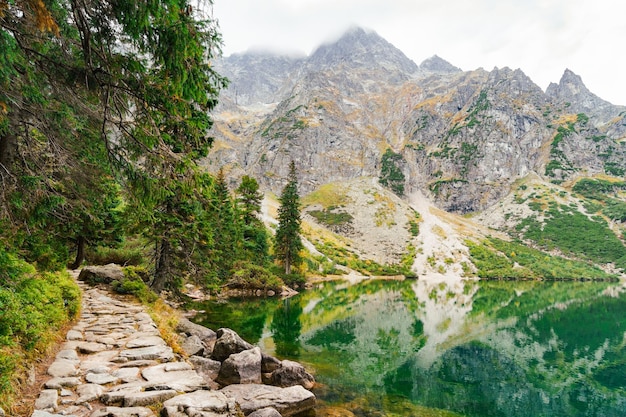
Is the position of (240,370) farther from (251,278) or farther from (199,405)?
(251,278)

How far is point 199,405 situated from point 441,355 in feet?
65.5

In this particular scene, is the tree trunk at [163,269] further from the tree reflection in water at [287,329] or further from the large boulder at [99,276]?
the tree reflection in water at [287,329]

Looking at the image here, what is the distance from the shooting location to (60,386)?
5887mm

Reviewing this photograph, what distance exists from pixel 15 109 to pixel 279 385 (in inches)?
441

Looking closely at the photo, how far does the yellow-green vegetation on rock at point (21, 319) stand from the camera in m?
5.18

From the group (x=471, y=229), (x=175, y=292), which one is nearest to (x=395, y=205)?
(x=471, y=229)

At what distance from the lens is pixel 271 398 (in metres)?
10.8

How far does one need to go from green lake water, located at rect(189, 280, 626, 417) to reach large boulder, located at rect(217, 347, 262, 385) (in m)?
2.48

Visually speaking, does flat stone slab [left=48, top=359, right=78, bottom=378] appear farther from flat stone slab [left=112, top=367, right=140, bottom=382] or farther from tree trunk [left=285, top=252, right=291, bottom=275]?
tree trunk [left=285, top=252, right=291, bottom=275]

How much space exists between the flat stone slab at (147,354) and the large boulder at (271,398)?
286 centimetres

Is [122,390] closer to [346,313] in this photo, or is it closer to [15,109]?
[15,109]

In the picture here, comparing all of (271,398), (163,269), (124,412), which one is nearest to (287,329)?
(163,269)

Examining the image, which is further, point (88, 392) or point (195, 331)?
point (195, 331)

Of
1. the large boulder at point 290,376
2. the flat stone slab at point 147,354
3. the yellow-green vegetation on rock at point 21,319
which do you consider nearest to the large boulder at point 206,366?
the large boulder at point 290,376
